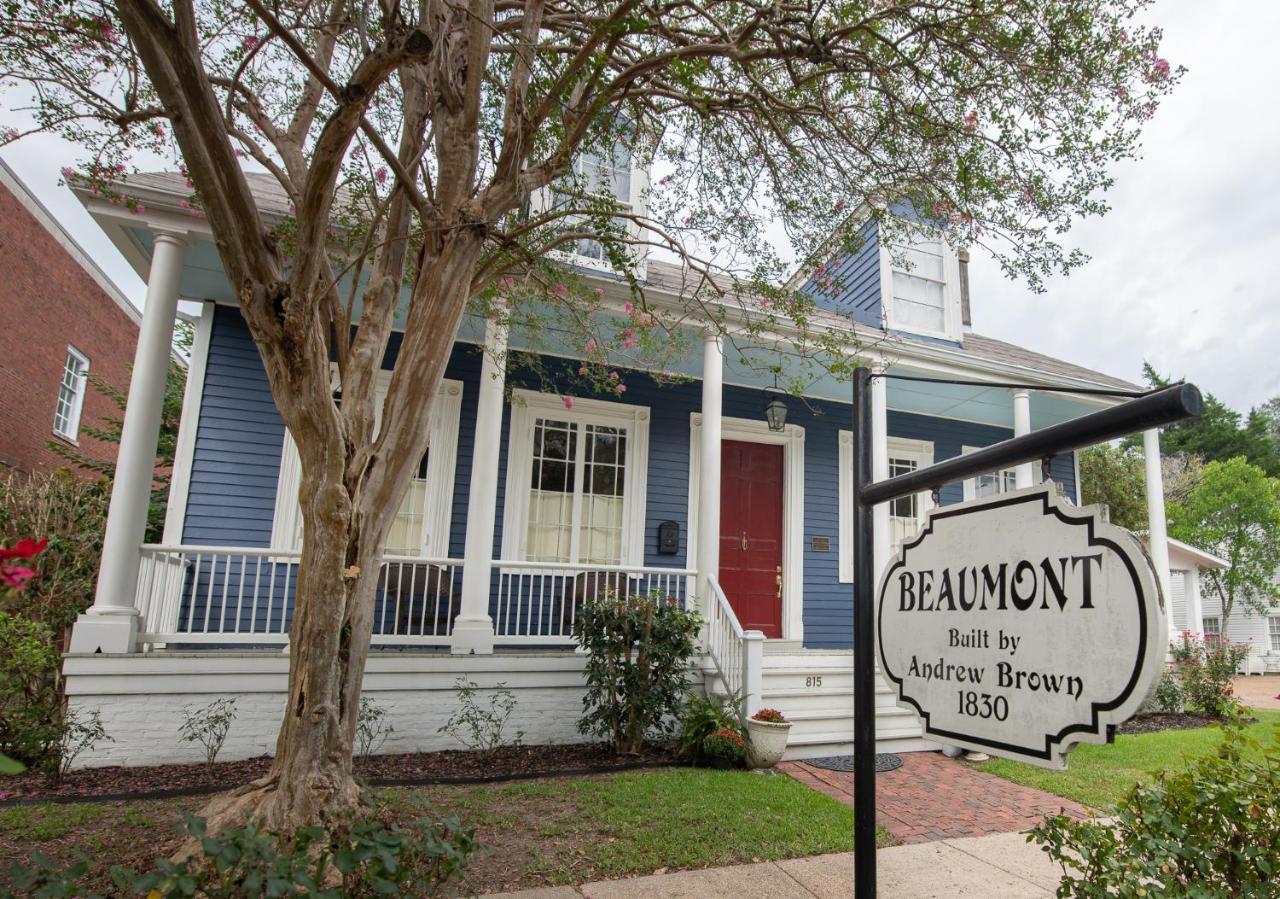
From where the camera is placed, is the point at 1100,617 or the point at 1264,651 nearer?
the point at 1100,617

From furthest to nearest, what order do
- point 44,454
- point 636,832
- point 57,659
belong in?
point 44,454
point 57,659
point 636,832

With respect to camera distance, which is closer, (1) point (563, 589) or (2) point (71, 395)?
(1) point (563, 589)

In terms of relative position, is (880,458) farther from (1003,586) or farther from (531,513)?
(1003,586)

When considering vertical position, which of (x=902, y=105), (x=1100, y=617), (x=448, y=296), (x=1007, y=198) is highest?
(x=902, y=105)

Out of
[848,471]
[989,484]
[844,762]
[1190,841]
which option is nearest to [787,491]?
[848,471]

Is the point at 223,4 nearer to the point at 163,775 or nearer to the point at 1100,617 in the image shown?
the point at 163,775

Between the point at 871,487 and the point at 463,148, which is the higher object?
the point at 463,148

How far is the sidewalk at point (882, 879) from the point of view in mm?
3223

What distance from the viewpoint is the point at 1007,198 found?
510cm

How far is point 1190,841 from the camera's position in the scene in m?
2.20

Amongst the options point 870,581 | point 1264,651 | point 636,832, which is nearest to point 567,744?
point 636,832

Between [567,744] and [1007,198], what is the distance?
5516 mm

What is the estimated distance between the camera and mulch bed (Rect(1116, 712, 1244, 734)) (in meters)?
7.63

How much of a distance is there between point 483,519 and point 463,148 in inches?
Result: 133
